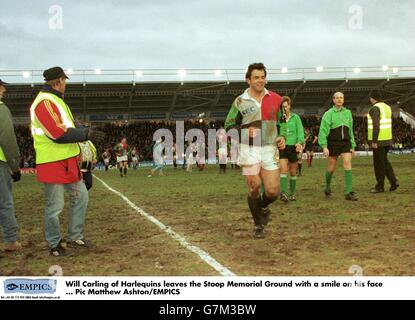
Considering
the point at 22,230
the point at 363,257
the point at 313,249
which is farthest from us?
the point at 22,230

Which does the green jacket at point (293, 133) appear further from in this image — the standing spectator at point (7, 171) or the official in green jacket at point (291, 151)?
the standing spectator at point (7, 171)

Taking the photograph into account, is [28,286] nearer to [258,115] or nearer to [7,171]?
[7,171]

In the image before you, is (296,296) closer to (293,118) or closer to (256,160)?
(256,160)

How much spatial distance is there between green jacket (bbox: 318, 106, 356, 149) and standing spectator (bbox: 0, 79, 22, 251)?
5710 millimetres

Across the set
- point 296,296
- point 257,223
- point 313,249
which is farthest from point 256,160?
point 296,296

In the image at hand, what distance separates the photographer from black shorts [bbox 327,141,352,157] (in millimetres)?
9352

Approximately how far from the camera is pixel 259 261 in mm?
4793

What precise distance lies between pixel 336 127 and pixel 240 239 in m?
4.36

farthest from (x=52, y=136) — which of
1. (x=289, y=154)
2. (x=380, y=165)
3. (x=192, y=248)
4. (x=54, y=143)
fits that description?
(x=380, y=165)

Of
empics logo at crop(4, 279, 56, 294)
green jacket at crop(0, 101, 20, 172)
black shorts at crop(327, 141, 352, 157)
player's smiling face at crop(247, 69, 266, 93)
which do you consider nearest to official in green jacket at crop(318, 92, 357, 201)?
black shorts at crop(327, 141, 352, 157)

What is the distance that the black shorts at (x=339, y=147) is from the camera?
9.35 metres

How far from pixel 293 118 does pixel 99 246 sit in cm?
549

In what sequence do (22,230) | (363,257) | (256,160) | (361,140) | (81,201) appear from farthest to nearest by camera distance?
1. (361,140)
2. (22,230)
3. (256,160)
4. (81,201)
5. (363,257)
